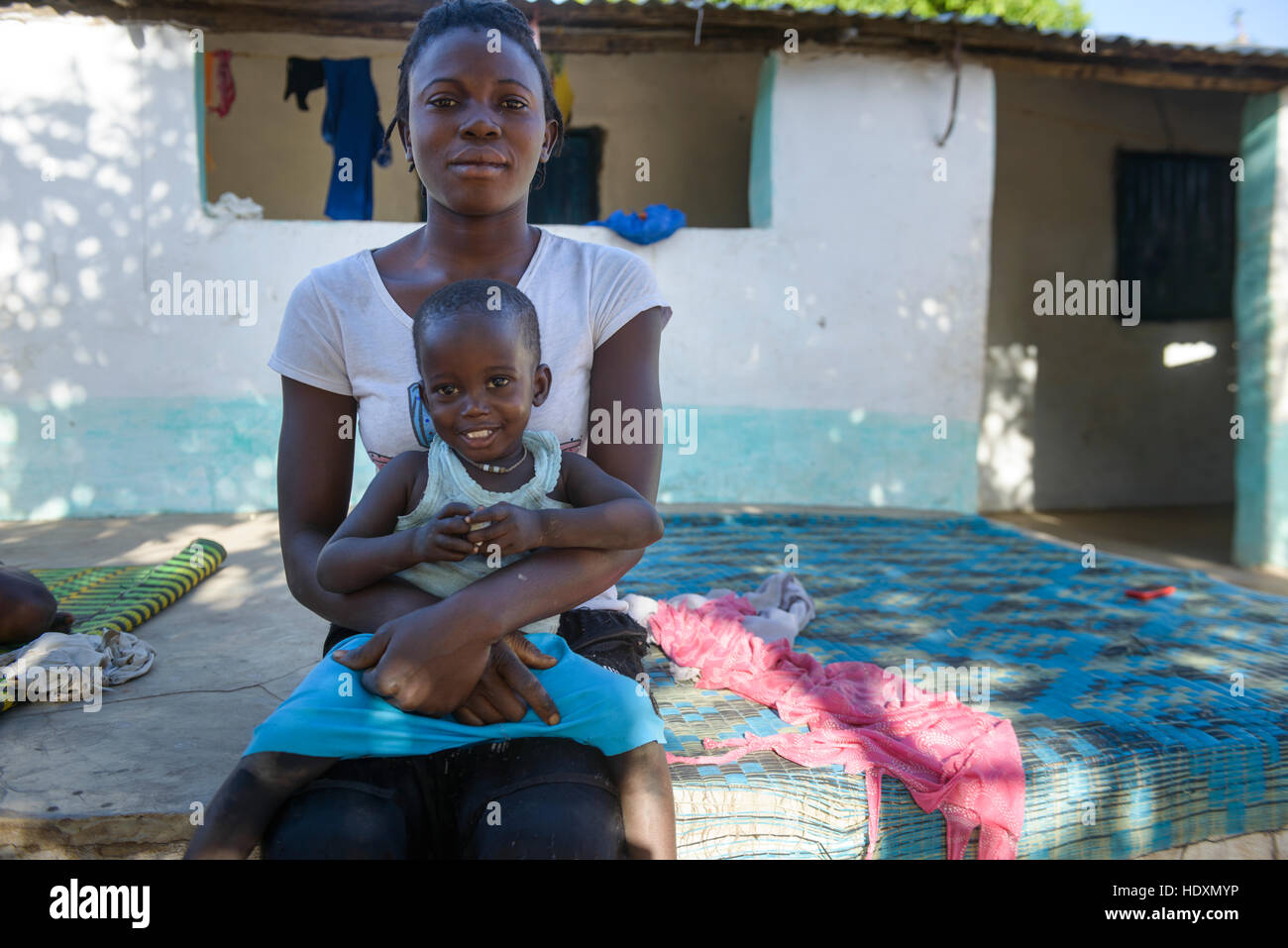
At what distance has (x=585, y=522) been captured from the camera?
1496 millimetres

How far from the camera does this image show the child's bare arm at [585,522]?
142cm

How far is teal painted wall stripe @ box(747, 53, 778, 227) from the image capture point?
20.8ft

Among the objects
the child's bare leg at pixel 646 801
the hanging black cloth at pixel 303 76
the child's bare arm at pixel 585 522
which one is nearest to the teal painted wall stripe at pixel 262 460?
the hanging black cloth at pixel 303 76

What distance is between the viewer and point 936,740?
1927 millimetres

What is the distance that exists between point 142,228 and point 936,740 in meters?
5.89

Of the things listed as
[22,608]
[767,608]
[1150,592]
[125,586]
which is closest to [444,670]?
[767,608]

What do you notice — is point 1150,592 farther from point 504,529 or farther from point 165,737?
point 165,737

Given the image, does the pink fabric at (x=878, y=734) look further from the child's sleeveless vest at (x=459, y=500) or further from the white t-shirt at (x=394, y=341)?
the white t-shirt at (x=394, y=341)

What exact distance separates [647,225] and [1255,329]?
4307 mm

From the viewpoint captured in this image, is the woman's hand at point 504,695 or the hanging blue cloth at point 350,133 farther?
the hanging blue cloth at point 350,133

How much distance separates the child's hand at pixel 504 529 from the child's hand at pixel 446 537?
0.01 m

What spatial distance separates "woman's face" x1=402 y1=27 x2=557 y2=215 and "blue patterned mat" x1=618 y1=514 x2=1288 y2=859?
4.00 ft

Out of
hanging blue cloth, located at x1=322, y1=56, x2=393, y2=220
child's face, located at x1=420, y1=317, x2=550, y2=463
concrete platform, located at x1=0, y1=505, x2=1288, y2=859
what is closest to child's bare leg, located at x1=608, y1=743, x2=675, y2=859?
child's face, located at x1=420, y1=317, x2=550, y2=463
